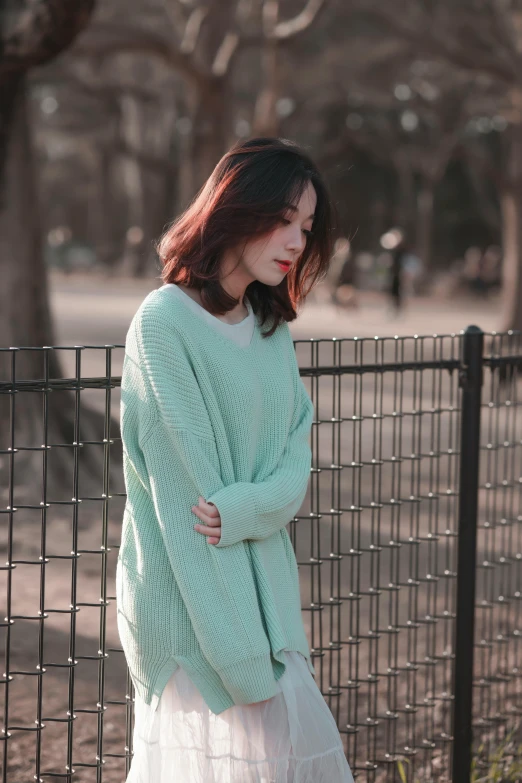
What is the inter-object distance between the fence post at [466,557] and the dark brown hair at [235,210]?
1508 millimetres

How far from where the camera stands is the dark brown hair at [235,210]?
Result: 2631 millimetres

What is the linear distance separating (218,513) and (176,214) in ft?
42.7

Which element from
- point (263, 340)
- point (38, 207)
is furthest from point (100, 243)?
point (263, 340)

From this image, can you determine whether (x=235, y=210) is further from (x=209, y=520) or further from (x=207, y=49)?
(x=207, y=49)

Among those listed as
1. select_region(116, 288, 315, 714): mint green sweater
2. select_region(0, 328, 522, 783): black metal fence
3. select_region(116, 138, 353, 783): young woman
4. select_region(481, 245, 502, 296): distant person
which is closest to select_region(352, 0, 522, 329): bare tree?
select_region(0, 328, 522, 783): black metal fence

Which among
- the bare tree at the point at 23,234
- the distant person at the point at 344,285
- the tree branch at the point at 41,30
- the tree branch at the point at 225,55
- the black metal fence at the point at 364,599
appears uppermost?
the tree branch at the point at 225,55

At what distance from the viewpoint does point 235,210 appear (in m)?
2.63

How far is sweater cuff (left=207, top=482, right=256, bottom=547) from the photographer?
2516 mm

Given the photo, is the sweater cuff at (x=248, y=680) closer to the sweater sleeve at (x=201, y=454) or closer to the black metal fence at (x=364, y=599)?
the sweater sleeve at (x=201, y=454)

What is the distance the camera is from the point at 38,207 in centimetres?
1070

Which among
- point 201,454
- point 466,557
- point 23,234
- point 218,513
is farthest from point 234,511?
point 23,234

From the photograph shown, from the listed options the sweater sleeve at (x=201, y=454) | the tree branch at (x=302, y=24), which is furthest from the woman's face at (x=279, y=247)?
the tree branch at (x=302, y=24)

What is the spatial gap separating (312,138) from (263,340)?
47.0 m

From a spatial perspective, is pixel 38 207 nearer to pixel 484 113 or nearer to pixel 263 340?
pixel 263 340
